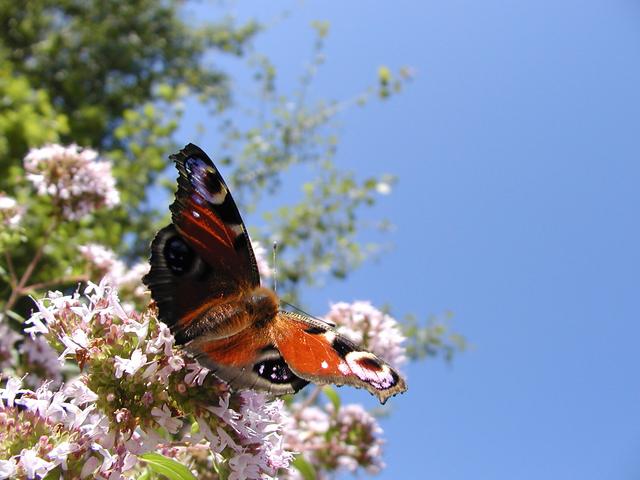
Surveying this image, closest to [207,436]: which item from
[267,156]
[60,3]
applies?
[267,156]

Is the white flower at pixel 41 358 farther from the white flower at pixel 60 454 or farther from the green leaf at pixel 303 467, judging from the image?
the white flower at pixel 60 454

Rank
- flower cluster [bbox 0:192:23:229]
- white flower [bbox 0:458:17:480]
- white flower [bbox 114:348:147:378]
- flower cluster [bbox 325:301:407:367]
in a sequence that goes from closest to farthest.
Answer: white flower [bbox 0:458:17:480] < white flower [bbox 114:348:147:378] < flower cluster [bbox 0:192:23:229] < flower cluster [bbox 325:301:407:367]

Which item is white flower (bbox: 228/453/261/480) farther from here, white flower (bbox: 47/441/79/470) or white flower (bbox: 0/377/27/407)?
white flower (bbox: 0/377/27/407)

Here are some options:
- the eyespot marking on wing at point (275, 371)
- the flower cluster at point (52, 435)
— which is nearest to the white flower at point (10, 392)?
the flower cluster at point (52, 435)

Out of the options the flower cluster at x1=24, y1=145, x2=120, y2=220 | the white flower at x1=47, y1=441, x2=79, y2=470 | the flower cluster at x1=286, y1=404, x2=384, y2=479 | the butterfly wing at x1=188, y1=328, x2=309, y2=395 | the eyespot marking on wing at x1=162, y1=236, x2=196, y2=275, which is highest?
the flower cluster at x1=24, y1=145, x2=120, y2=220

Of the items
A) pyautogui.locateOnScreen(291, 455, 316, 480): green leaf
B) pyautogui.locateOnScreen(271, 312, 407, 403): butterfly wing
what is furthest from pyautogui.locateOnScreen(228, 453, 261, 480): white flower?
pyautogui.locateOnScreen(291, 455, 316, 480): green leaf

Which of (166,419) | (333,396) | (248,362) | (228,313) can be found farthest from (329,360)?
(333,396)

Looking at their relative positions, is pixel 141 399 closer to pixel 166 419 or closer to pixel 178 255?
pixel 166 419
